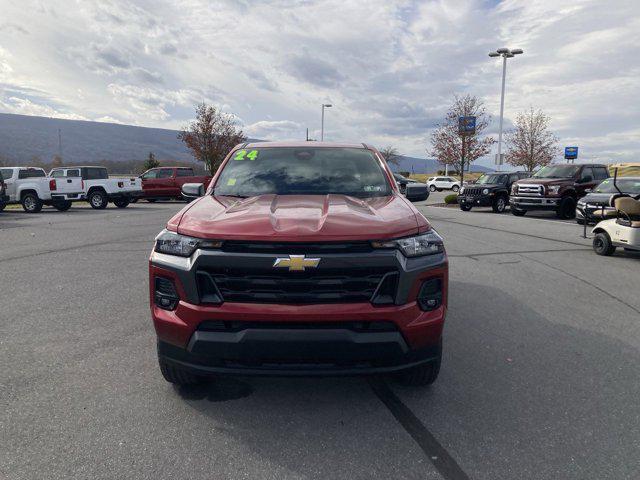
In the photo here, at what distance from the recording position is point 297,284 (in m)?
2.73

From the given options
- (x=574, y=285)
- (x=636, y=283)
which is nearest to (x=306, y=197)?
(x=574, y=285)

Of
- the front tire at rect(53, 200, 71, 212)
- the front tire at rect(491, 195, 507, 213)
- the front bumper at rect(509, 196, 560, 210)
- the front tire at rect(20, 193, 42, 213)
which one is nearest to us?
the front bumper at rect(509, 196, 560, 210)

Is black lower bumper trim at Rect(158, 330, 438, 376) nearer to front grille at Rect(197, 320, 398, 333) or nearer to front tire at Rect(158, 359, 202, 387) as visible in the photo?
front grille at Rect(197, 320, 398, 333)

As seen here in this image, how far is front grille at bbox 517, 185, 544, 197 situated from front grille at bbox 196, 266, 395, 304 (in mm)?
17450

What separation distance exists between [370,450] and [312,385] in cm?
89

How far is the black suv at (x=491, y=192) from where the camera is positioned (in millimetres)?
21672

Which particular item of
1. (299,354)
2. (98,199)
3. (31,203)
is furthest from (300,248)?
(98,199)

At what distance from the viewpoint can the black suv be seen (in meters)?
21.7

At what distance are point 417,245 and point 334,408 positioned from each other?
1220 mm

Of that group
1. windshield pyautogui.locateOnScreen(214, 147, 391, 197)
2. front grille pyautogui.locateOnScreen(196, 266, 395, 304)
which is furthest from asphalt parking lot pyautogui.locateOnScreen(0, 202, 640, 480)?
windshield pyautogui.locateOnScreen(214, 147, 391, 197)

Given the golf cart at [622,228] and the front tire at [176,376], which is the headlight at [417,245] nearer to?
the front tire at [176,376]

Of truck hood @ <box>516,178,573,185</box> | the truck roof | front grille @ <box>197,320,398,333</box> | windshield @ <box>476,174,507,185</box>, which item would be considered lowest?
front grille @ <box>197,320,398,333</box>

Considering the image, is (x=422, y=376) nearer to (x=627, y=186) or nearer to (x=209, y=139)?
(x=627, y=186)

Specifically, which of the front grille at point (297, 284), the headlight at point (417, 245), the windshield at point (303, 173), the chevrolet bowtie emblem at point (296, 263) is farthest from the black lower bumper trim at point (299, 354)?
the windshield at point (303, 173)
